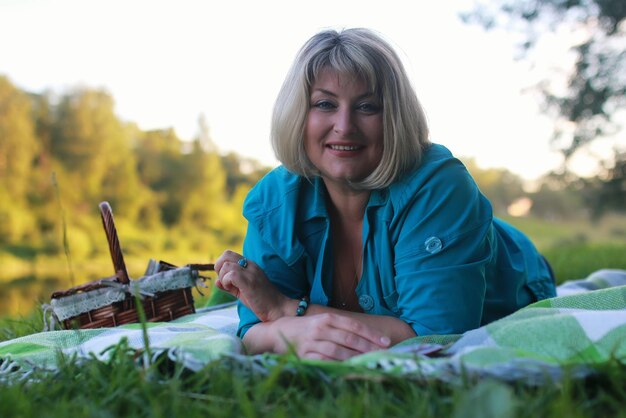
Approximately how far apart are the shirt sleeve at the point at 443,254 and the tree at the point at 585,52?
219 inches

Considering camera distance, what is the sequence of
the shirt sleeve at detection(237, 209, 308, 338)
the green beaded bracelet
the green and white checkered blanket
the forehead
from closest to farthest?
the green and white checkered blanket
the green beaded bracelet
the forehead
the shirt sleeve at detection(237, 209, 308, 338)

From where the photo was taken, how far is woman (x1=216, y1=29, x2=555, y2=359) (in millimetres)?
1676

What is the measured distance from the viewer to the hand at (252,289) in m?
1.78

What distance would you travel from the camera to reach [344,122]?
1.87 m

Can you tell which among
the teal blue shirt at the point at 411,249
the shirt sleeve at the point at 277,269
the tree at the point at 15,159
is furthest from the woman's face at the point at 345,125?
the tree at the point at 15,159

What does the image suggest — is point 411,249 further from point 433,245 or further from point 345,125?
point 345,125

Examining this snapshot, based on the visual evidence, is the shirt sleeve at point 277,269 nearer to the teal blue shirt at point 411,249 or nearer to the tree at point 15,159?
the teal blue shirt at point 411,249

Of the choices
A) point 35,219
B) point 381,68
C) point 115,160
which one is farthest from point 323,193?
point 115,160

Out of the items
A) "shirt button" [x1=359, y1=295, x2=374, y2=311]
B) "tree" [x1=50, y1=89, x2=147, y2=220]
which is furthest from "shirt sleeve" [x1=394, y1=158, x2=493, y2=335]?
"tree" [x1=50, y1=89, x2=147, y2=220]

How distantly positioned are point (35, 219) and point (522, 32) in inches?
626

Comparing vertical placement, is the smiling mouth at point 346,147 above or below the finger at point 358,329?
above

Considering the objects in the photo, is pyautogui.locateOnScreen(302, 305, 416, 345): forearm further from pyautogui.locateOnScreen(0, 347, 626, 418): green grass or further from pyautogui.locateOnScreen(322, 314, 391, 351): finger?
pyautogui.locateOnScreen(0, 347, 626, 418): green grass

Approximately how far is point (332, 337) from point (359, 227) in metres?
0.68

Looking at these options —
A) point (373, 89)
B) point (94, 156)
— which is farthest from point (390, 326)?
point (94, 156)
